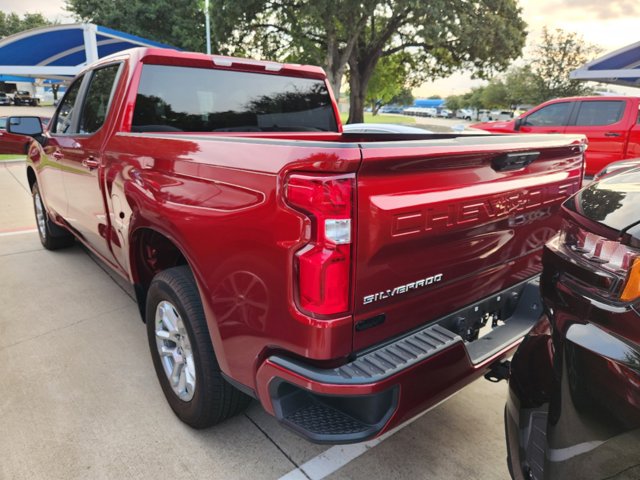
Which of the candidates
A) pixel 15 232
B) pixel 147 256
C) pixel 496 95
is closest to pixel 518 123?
pixel 147 256

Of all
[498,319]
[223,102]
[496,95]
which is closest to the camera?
[498,319]

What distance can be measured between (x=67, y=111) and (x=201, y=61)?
1749 mm

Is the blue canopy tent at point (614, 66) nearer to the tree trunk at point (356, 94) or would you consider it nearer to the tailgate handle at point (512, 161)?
the tree trunk at point (356, 94)

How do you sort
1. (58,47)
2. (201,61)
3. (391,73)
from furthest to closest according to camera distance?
(391,73), (58,47), (201,61)

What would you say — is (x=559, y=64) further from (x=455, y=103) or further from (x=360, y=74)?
(x=455, y=103)

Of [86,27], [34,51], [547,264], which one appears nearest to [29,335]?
[547,264]

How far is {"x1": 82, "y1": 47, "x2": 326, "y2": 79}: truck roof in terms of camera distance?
2939mm

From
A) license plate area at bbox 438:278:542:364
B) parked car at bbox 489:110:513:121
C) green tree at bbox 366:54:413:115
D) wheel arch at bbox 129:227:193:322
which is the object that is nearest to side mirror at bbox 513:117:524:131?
license plate area at bbox 438:278:542:364

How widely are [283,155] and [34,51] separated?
72.8ft

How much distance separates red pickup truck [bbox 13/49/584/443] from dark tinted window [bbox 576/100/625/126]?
26.5ft

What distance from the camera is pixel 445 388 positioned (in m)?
1.82

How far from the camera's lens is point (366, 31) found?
25.3 metres

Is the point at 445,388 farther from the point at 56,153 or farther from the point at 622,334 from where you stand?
the point at 56,153

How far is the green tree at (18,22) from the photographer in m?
54.2
